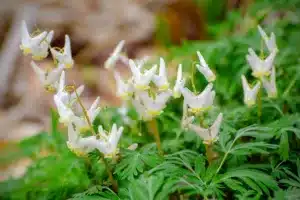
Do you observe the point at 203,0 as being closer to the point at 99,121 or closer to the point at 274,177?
the point at 99,121

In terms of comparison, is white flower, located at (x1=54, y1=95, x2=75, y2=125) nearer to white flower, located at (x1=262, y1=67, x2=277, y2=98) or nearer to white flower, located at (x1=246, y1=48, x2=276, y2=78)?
white flower, located at (x1=246, y1=48, x2=276, y2=78)

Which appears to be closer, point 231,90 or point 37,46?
point 37,46

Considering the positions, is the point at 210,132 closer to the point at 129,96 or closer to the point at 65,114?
the point at 129,96

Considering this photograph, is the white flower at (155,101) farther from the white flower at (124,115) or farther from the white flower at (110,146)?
the white flower at (124,115)

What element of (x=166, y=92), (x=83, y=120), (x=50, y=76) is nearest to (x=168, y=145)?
(x=166, y=92)

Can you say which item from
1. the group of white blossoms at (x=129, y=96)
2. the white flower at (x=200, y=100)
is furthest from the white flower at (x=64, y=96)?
the white flower at (x=200, y=100)

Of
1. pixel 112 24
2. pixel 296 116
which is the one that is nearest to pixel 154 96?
pixel 296 116

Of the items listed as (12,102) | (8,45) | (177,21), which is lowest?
(12,102)
